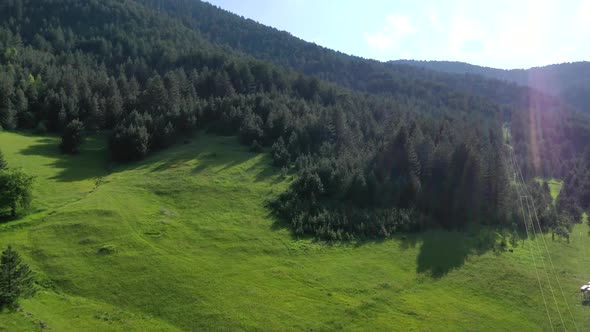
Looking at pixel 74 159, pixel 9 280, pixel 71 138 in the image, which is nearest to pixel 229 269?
pixel 9 280

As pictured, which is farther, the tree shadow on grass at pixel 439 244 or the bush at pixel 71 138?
the bush at pixel 71 138

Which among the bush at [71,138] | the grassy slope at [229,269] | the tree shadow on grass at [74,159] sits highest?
the bush at [71,138]

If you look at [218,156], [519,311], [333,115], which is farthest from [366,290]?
[333,115]

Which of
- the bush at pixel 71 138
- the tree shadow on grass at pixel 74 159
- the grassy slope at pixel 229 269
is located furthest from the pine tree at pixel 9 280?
the bush at pixel 71 138

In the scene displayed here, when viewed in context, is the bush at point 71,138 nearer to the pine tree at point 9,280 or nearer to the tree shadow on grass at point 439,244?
the tree shadow on grass at point 439,244

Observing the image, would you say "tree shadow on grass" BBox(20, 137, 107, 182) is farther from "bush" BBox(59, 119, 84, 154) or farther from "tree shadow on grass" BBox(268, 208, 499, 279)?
"tree shadow on grass" BBox(268, 208, 499, 279)

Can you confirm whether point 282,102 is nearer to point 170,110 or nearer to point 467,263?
point 170,110

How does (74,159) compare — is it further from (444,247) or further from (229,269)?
(444,247)
